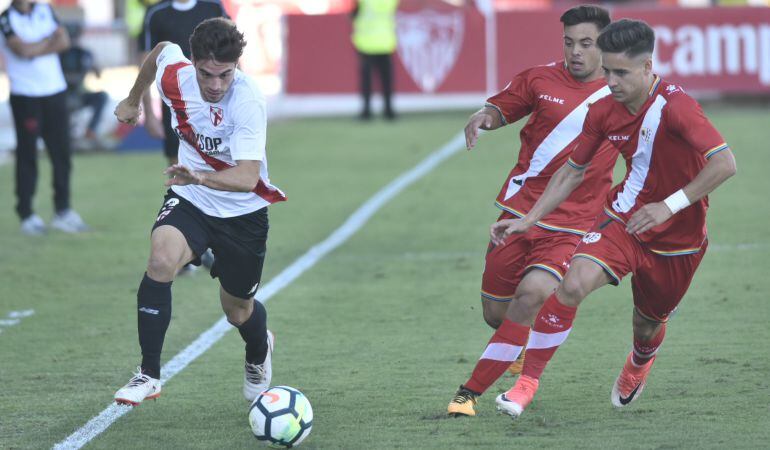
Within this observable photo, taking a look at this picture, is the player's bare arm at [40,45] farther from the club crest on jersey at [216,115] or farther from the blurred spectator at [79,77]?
the club crest on jersey at [216,115]

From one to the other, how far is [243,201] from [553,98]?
1.62 m

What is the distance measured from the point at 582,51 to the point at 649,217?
1.24m

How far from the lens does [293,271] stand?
9664 millimetres

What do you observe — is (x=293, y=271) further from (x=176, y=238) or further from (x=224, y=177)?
(x=224, y=177)

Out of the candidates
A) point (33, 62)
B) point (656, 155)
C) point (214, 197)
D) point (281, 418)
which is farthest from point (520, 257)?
point (33, 62)

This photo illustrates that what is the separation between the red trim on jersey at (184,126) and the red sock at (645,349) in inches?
71.6

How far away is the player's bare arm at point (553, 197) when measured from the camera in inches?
229

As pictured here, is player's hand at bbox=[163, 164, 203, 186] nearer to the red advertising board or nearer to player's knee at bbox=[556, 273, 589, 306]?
player's knee at bbox=[556, 273, 589, 306]

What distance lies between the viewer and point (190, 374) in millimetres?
6762

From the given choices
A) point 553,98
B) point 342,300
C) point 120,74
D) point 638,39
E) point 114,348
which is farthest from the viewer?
point 120,74

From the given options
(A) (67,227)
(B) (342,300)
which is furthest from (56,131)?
(B) (342,300)

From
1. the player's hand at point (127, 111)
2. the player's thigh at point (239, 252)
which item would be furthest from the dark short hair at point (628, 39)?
the player's hand at point (127, 111)

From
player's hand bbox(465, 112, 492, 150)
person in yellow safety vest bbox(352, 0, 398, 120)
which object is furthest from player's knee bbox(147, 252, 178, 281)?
person in yellow safety vest bbox(352, 0, 398, 120)

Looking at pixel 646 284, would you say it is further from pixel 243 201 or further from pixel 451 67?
pixel 451 67
